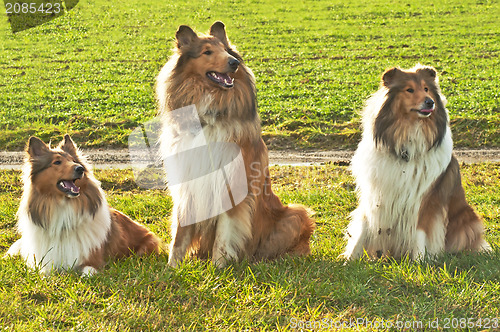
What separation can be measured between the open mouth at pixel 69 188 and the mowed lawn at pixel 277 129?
2.58ft

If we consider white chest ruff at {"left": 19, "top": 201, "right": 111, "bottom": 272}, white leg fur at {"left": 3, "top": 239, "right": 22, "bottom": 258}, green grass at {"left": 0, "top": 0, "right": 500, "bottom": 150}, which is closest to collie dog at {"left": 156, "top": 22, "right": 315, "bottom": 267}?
white chest ruff at {"left": 19, "top": 201, "right": 111, "bottom": 272}

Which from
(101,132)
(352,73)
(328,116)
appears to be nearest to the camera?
(101,132)

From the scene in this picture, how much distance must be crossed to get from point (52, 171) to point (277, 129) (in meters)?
8.59

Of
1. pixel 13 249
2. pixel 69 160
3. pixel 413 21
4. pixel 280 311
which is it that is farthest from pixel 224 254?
pixel 413 21

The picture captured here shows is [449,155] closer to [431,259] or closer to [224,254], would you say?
[431,259]

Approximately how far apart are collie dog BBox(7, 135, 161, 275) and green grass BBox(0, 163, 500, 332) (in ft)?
0.69

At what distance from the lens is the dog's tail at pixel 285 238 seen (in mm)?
5539

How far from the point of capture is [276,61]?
22312 mm

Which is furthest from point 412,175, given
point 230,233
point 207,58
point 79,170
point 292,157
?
point 292,157

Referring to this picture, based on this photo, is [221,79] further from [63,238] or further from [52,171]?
[63,238]

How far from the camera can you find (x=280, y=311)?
14.2ft

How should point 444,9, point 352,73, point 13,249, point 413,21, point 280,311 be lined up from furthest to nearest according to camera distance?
point 444,9, point 413,21, point 352,73, point 13,249, point 280,311

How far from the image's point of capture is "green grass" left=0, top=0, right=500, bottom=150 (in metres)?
13.4

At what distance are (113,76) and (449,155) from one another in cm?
1709
